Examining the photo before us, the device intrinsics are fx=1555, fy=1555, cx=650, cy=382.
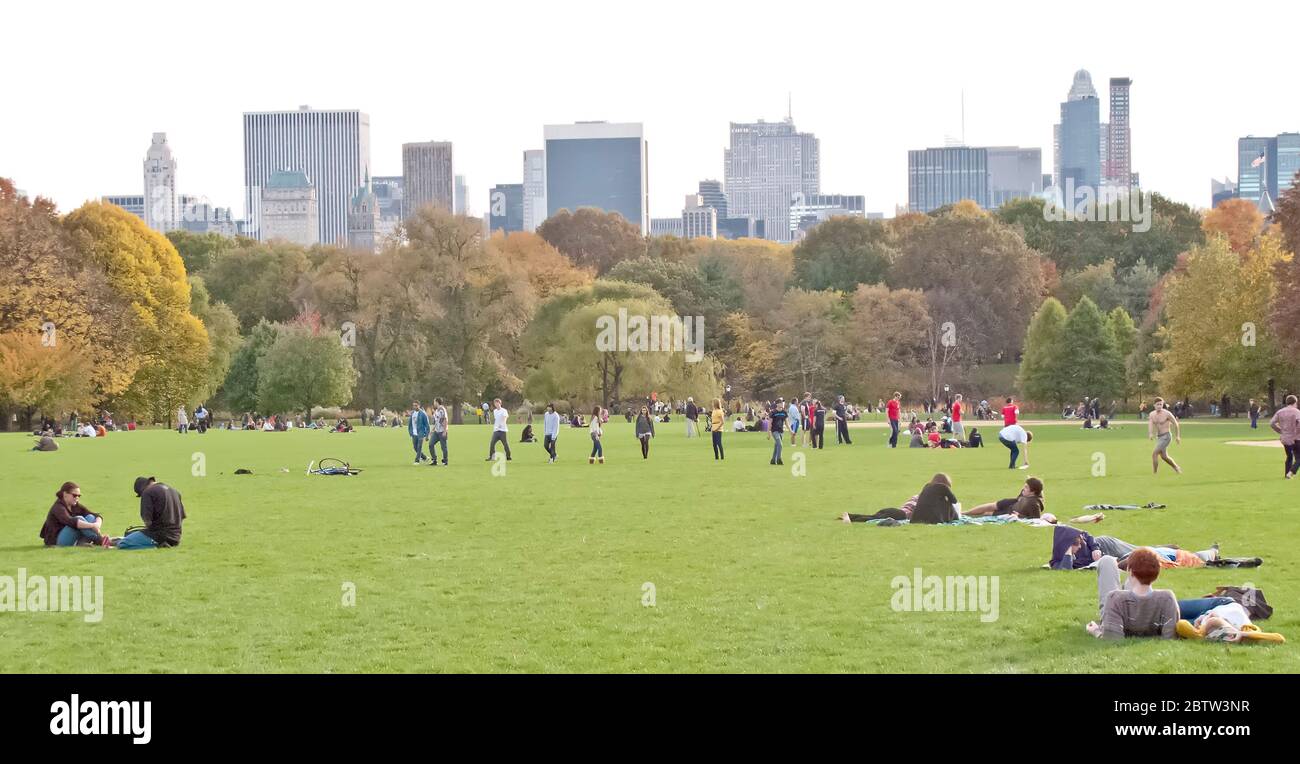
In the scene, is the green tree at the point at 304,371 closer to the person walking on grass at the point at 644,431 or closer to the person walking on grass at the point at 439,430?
the person walking on grass at the point at 644,431

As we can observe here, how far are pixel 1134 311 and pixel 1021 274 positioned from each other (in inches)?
309

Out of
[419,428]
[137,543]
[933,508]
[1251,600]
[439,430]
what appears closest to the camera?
[1251,600]

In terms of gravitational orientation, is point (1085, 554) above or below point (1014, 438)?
below

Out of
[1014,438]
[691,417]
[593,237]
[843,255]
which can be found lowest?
[1014,438]

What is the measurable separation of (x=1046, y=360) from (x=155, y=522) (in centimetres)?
7170

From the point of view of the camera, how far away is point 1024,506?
830 inches

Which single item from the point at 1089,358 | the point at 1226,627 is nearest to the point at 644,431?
the point at 1226,627

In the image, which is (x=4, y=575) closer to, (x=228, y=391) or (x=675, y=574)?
(x=675, y=574)

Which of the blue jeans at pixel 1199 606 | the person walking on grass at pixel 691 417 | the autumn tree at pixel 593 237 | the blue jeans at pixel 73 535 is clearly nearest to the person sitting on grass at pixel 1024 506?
the blue jeans at pixel 1199 606

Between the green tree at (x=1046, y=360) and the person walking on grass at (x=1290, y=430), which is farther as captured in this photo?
the green tree at (x=1046, y=360)

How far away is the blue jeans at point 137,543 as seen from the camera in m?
19.2

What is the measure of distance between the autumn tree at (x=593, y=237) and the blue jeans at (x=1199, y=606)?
110m

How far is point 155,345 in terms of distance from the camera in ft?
251

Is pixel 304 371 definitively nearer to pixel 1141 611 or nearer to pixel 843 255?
pixel 843 255
